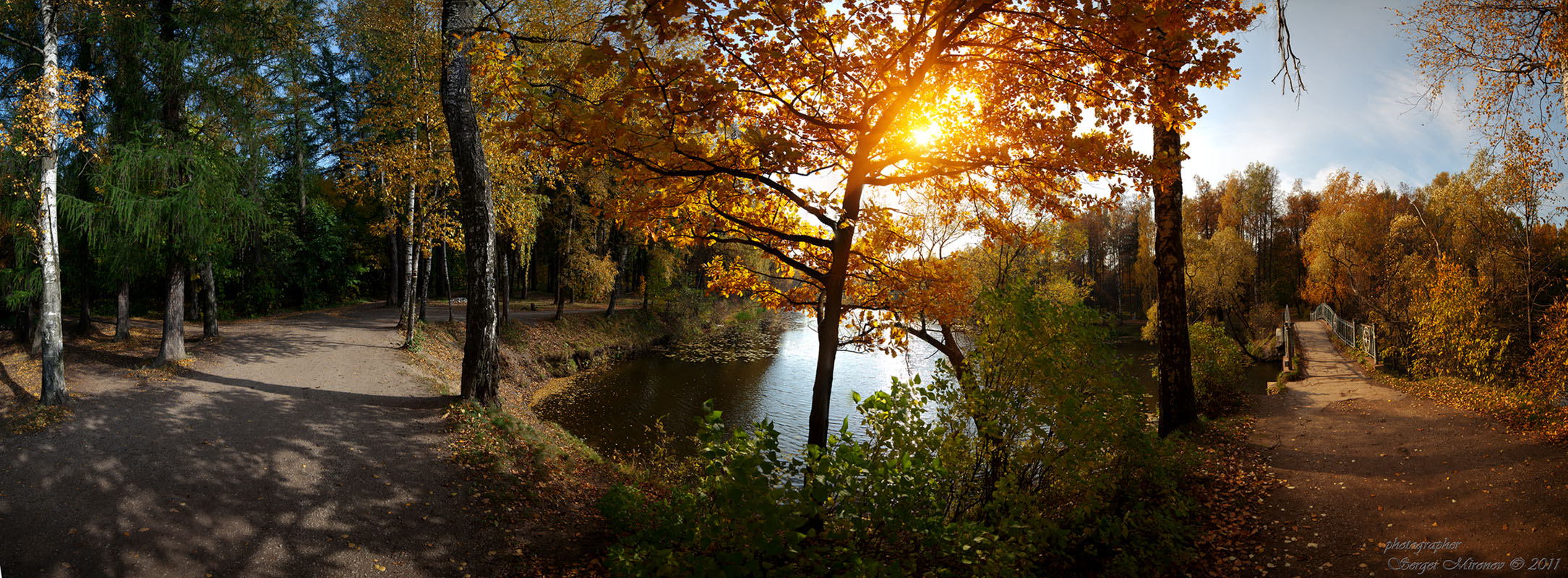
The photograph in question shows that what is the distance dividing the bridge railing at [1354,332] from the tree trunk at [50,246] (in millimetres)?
24245

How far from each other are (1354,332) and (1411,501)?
672 inches

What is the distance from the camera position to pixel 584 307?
24234mm

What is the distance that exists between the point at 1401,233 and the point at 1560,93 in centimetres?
2336

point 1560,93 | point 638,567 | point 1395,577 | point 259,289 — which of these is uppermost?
point 1560,93

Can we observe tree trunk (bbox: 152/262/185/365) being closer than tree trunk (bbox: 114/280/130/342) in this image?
Yes

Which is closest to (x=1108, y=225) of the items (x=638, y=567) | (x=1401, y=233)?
(x=1401, y=233)

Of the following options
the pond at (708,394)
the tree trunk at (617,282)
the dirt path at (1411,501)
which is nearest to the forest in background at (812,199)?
the dirt path at (1411,501)

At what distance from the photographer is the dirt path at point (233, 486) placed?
14.8 ft

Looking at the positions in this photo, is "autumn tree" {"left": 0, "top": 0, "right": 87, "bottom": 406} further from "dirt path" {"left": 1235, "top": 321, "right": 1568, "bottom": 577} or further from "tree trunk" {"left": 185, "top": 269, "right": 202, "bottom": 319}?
"dirt path" {"left": 1235, "top": 321, "right": 1568, "bottom": 577}

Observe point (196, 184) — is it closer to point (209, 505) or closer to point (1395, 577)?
point (209, 505)

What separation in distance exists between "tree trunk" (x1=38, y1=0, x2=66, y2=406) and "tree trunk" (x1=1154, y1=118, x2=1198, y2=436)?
546 inches

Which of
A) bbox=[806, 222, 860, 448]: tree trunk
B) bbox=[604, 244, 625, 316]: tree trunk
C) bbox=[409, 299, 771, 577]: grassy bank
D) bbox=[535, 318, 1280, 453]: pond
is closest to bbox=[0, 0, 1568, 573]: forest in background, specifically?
bbox=[806, 222, 860, 448]: tree trunk

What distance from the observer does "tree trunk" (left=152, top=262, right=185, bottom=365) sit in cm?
922

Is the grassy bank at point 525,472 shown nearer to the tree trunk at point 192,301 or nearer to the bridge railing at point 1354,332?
the tree trunk at point 192,301
